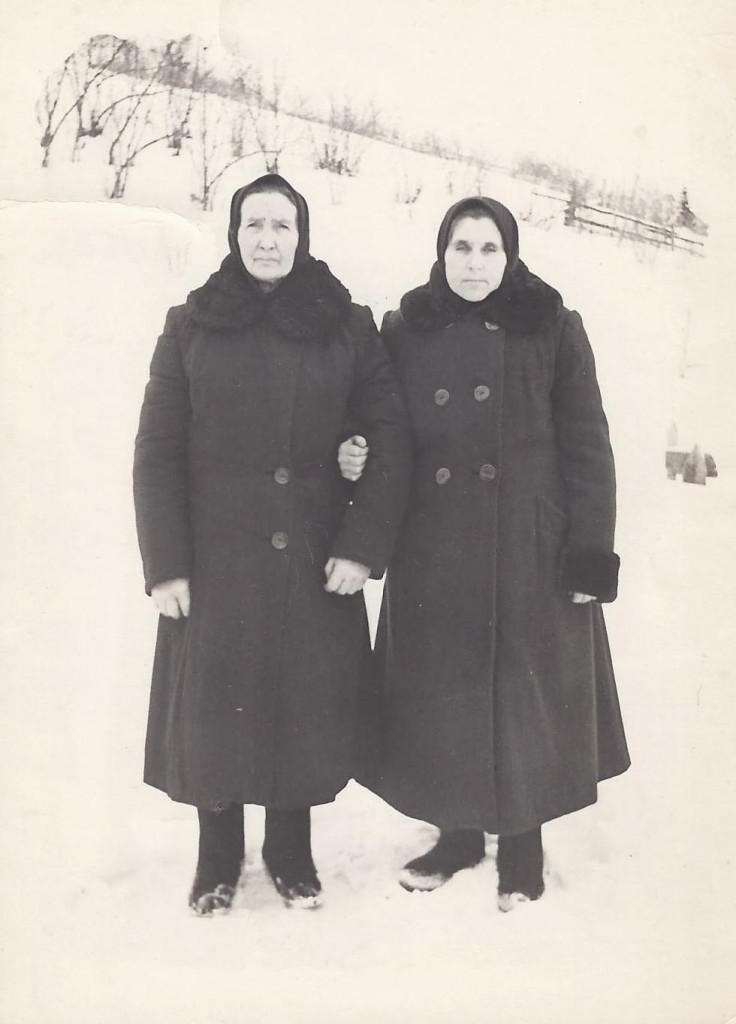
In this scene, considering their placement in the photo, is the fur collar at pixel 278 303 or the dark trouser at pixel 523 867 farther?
the dark trouser at pixel 523 867

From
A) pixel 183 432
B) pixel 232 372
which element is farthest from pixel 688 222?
pixel 183 432

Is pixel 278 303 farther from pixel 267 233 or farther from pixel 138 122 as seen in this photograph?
pixel 138 122

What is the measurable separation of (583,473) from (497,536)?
239mm

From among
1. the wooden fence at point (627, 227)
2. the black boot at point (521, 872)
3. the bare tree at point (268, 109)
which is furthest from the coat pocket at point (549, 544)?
the bare tree at point (268, 109)

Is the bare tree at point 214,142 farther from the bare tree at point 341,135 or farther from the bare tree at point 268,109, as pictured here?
the bare tree at point 341,135

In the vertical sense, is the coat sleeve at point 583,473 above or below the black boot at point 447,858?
above

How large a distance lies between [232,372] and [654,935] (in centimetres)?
162

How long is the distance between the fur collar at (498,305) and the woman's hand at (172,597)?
78 centimetres

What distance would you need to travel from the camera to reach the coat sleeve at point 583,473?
5.52 ft

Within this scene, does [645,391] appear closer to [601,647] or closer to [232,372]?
[601,647]

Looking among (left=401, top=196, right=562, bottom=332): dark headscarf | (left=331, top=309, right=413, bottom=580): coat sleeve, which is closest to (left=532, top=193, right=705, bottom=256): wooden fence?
(left=401, top=196, right=562, bottom=332): dark headscarf

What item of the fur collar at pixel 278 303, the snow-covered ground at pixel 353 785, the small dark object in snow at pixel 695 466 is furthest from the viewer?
the small dark object in snow at pixel 695 466

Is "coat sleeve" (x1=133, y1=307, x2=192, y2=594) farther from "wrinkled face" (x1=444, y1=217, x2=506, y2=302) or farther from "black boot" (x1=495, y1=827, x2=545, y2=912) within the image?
"black boot" (x1=495, y1=827, x2=545, y2=912)

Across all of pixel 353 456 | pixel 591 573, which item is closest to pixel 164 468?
pixel 353 456
